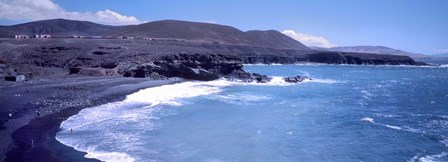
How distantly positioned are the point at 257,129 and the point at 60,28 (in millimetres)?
159888

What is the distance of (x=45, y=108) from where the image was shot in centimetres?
2539

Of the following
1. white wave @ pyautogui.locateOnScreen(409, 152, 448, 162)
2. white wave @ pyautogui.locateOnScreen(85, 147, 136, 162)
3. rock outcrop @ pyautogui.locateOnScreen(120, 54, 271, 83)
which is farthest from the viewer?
rock outcrop @ pyautogui.locateOnScreen(120, 54, 271, 83)

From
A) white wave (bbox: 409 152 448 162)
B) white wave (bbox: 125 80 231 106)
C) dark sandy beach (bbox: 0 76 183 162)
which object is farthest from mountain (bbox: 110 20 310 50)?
white wave (bbox: 409 152 448 162)

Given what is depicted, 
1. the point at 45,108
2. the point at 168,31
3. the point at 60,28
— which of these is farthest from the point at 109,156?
the point at 60,28

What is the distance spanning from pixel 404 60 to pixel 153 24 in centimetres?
8942

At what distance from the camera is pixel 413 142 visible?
65.9 feet

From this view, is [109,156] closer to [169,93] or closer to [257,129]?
[257,129]

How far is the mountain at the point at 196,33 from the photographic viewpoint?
440 feet

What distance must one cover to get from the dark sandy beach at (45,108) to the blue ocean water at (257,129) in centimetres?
93

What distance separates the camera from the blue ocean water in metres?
17.8

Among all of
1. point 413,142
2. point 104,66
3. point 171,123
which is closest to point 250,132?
point 171,123

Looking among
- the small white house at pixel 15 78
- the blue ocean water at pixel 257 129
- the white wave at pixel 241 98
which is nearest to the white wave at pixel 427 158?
the blue ocean water at pixel 257 129

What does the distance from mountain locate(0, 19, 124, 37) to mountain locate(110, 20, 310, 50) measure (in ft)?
68.6

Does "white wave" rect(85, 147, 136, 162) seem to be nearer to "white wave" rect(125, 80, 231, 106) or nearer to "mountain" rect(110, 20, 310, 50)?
"white wave" rect(125, 80, 231, 106)
